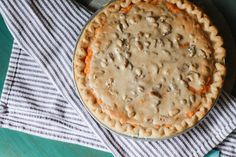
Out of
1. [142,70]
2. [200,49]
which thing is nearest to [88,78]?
[142,70]

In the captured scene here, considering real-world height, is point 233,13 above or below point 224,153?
above

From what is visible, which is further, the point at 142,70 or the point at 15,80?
the point at 15,80

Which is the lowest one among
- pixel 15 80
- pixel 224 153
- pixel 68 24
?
pixel 224 153

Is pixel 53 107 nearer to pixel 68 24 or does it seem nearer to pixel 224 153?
pixel 68 24
